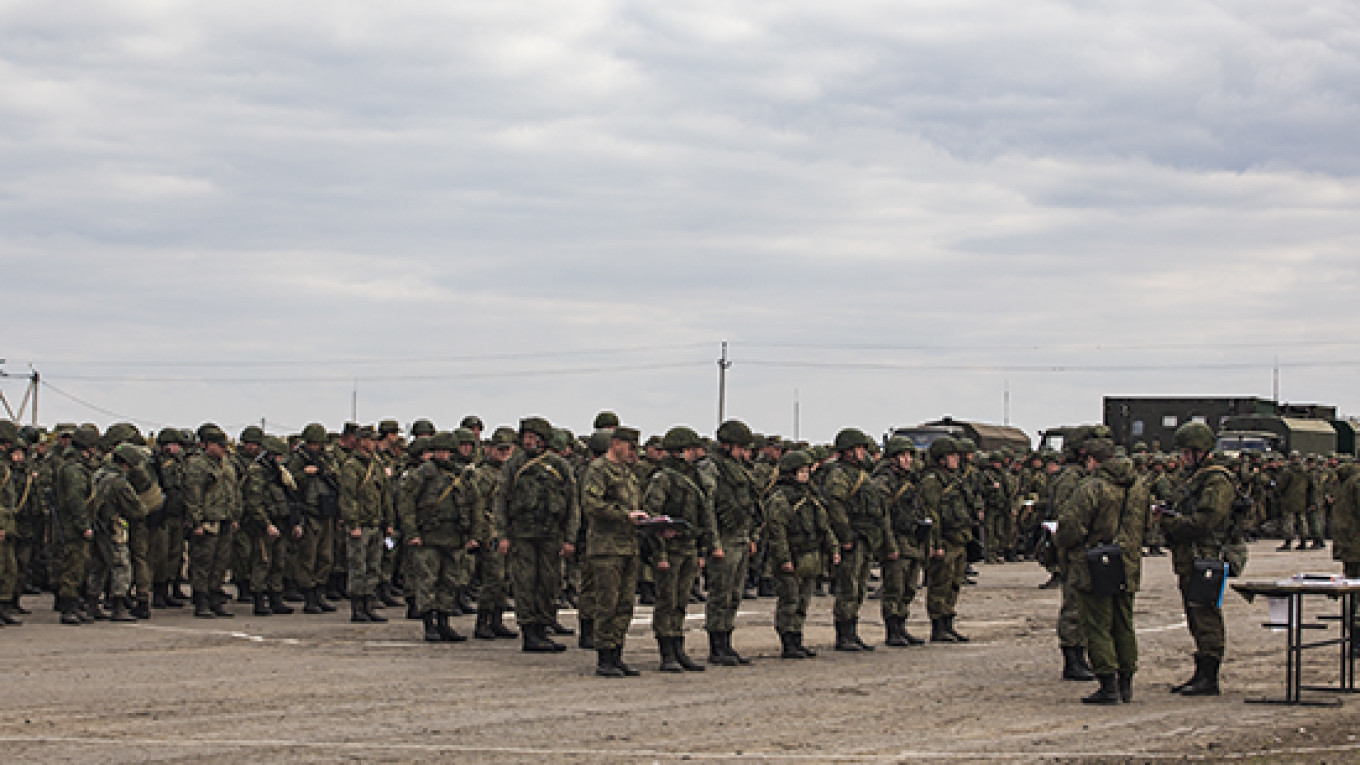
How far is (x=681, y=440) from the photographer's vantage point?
45.7ft

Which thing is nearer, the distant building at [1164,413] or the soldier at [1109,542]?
the soldier at [1109,542]

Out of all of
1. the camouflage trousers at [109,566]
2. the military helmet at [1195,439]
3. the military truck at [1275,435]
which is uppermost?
the military truck at [1275,435]

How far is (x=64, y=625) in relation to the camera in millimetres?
16641

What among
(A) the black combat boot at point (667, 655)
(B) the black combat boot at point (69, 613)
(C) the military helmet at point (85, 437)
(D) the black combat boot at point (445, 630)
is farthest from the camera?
(C) the military helmet at point (85, 437)

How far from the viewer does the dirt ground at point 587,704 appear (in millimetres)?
9539

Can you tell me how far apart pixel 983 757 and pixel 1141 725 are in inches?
81.6

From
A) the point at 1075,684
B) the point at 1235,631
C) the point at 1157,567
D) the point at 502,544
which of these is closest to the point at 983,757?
the point at 1075,684

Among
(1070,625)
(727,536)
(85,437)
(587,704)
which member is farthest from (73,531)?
(1070,625)

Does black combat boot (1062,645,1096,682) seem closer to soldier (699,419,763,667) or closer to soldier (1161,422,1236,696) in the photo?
soldier (1161,422,1236,696)

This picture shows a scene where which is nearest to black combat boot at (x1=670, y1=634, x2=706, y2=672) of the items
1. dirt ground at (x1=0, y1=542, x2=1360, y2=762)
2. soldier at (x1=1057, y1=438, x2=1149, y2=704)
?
dirt ground at (x1=0, y1=542, x2=1360, y2=762)

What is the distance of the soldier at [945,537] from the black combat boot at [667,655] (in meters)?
3.77

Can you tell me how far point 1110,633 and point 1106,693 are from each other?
1.57ft

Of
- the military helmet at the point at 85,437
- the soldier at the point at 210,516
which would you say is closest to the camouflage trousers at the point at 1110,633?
the soldier at the point at 210,516

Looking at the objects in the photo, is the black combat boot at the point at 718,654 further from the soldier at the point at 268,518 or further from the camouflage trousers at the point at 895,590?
the soldier at the point at 268,518
